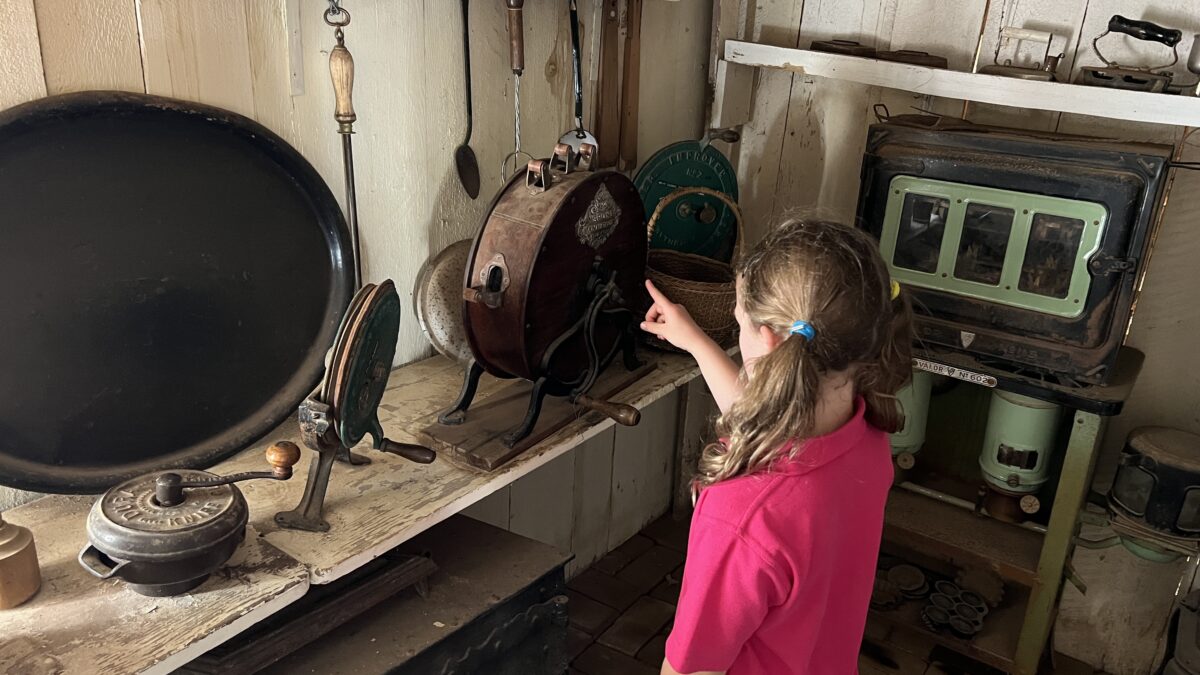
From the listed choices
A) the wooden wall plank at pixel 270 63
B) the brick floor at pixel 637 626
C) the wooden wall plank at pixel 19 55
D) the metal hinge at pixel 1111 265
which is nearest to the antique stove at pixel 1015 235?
the metal hinge at pixel 1111 265

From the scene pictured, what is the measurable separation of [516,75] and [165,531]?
3.72ft

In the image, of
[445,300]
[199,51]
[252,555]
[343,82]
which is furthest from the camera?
[445,300]

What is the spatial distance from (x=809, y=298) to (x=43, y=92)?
3.31ft

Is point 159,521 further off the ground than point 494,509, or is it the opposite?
point 159,521

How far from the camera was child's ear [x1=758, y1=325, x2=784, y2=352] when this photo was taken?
1178mm

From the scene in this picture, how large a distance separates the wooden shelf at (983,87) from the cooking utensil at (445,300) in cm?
92

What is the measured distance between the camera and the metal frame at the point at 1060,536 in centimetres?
196

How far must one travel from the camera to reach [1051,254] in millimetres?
1862

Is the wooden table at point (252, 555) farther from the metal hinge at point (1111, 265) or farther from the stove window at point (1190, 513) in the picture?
the stove window at point (1190, 513)

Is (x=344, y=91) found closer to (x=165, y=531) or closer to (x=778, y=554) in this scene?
(x=165, y=531)

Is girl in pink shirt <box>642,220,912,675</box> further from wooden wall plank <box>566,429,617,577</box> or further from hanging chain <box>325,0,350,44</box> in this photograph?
wooden wall plank <box>566,429,617,577</box>

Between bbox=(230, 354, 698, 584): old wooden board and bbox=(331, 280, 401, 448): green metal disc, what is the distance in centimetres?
9

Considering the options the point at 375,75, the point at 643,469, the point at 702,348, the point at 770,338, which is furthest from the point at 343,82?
the point at 643,469

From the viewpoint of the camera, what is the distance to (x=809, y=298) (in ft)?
3.86
